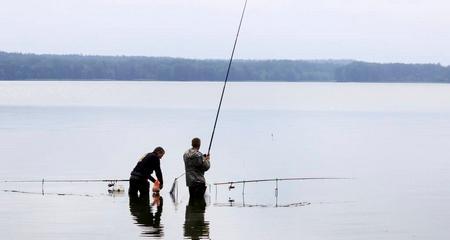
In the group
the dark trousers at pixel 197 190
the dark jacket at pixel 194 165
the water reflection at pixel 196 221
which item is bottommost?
the water reflection at pixel 196 221

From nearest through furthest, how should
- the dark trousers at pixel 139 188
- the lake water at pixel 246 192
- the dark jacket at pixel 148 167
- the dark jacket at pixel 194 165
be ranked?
the lake water at pixel 246 192, the dark jacket at pixel 194 165, the dark jacket at pixel 148 167, the dark trousers at pixel 139 188

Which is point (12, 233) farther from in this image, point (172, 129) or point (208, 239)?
point (172, 129)

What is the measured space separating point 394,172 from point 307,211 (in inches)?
528

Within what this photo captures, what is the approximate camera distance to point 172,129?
62625 millimetres

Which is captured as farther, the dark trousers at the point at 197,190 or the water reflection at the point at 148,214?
the dark trousers at the point at 197,190

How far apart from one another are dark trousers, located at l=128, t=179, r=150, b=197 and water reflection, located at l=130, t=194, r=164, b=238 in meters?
0.16

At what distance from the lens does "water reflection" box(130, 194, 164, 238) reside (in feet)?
52.2

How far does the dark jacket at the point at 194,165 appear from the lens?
61.3 ft

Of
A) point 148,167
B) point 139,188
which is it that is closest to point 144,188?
point 139,188

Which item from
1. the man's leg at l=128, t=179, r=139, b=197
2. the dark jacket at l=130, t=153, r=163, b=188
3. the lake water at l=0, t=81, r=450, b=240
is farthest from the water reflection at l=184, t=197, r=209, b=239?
the man's leg at l=128, t=179, r=139, b=197

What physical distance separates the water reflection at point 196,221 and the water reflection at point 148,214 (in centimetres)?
46

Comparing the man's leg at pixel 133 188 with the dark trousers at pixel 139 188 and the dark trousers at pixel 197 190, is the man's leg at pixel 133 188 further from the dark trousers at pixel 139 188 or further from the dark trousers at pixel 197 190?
the dark trousers at pixel 197 190

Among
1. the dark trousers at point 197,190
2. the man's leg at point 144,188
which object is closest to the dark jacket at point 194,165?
the dark trousers at point 197,190

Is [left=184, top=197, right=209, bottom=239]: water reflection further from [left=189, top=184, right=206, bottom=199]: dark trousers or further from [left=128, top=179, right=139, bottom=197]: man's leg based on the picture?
[left=128, top=179, right=139, bottom=197]: man's leg
